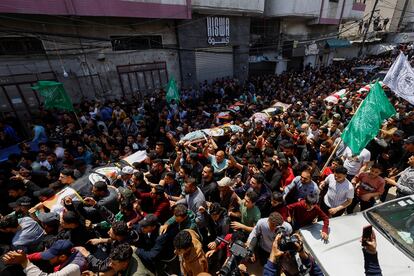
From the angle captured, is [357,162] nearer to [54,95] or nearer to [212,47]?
[54,95]

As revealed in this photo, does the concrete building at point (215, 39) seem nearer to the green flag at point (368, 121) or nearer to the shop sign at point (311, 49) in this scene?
the shop sign at point (311, 49)

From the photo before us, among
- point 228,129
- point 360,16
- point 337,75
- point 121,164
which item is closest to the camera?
point 121,164

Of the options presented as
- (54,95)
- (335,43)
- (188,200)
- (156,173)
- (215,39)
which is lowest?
(156,173)

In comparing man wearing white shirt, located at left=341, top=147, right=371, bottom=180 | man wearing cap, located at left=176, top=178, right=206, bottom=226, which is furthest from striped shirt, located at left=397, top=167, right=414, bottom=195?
man wearing cap, located at left=176, top=178, right=206, bottom=226

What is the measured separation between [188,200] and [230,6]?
13.3m

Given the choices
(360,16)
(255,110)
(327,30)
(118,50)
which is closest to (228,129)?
(255,110)

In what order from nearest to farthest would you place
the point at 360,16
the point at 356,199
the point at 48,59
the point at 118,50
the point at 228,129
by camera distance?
the point at 356,199
the point at 228,129
the point at 48,59
the point at 118,50
the point at 360,16

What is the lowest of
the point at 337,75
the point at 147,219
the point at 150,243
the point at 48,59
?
the point at 337,75

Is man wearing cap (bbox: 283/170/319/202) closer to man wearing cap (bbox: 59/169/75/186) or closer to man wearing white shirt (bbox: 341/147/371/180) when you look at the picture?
man wearing white shirt (bbox: 341/147/371/180)

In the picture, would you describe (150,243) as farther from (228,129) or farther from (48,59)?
(48,59)

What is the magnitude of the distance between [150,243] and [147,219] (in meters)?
0.35

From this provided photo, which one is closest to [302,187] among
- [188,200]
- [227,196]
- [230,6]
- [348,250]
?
[348,250]

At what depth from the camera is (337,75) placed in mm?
16703

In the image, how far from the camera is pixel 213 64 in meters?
15.3
